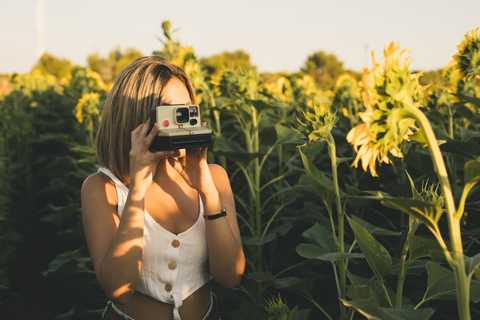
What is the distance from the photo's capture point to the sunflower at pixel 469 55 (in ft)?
5.94

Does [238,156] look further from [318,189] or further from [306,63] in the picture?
[306,63]

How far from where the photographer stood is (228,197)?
1631 mm

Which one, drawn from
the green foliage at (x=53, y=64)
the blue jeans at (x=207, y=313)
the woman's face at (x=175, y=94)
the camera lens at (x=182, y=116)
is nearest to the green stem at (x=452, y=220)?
the camera lens at (x=182, y=116)

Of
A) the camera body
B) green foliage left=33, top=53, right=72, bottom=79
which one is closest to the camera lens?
the camera body

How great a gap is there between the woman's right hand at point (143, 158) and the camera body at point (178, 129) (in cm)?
2

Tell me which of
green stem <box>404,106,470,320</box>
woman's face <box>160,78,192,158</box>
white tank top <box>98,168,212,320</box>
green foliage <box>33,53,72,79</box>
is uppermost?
green foliage <box>33,53,72,79</box>

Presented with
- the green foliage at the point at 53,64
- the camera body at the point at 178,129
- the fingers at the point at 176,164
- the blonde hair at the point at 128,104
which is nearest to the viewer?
the camera body at the point at 178,129

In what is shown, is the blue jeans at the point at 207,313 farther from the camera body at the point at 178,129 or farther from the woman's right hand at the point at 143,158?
the camera body at the point at 178,129

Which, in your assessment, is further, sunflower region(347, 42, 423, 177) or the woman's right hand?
the woman's right hand

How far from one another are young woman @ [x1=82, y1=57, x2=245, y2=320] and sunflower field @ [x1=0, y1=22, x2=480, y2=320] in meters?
0.24

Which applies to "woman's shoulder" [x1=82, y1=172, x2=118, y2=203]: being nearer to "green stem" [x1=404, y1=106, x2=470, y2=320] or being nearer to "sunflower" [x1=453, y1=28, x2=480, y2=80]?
"green stem" [x1=404, y1=106, x2=470, y2=320]

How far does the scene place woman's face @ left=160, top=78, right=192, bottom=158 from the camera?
1506mm

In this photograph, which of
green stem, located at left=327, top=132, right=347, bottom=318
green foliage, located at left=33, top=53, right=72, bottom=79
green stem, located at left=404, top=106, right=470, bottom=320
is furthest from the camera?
green foliage, located at left=33, top=53, right=72, bottom=79

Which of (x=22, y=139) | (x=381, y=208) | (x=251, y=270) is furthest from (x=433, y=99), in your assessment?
(x=22, y=139)
